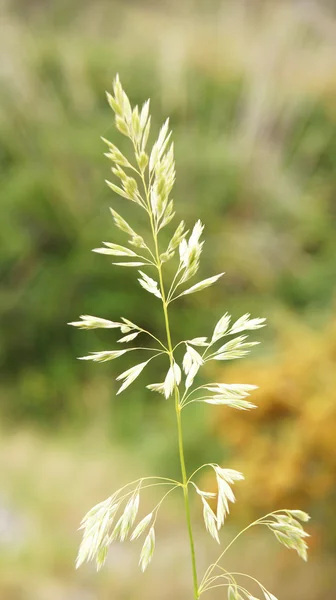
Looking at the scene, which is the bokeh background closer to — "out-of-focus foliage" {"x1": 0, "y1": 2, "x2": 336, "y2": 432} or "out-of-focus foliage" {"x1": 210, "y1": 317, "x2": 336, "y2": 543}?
"out-of-focus foliage" {"x1": 0, "y1": 2, "x2": 336, "y2": 432}

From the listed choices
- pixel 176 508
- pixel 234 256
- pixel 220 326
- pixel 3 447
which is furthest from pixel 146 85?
pixel 220 326

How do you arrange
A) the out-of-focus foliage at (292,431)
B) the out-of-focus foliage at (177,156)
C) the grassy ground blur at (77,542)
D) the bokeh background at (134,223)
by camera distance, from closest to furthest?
the out-of-focus foliage at (292,431) → the grassy ground blur at (77,542) → the bokeh background at (134,223) → the out-of-focus foliage at (177,156)

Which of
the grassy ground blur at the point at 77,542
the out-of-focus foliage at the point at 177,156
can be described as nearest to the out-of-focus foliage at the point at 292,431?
the grassy ground blur at the point at 77,542

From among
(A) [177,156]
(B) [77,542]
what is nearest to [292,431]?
(B) [77,542]

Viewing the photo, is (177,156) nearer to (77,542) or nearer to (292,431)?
(77,542)

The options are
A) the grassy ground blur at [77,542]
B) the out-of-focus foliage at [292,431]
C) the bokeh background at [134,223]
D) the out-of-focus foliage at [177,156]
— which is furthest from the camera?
the out-of-focus foliage at [177,156]

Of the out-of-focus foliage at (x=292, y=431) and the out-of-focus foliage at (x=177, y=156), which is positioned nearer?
the out-of-focus foliage at (x=292, y=431)

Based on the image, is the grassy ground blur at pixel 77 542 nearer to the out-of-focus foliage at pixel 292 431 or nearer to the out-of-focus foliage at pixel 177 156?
the out-of-focus foliage at pixel 292 431
